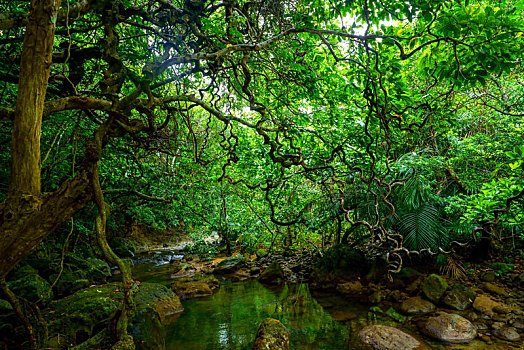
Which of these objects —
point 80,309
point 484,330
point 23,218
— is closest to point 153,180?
point 80,309

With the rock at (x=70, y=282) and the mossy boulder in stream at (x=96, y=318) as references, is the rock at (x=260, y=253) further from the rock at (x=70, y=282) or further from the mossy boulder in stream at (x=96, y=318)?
the mossy boulder in stream at (x=96, y=318)

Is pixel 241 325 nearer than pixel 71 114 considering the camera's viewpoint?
No

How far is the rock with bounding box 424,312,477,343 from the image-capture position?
4.68 metres

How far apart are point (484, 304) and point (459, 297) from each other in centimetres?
40

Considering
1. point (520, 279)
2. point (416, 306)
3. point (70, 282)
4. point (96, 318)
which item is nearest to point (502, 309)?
point (520, 279)

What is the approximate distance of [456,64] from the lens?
2.47 meters

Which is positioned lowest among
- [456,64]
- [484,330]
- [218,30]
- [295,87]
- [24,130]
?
[484,330]

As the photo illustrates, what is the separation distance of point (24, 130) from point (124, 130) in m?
0.91

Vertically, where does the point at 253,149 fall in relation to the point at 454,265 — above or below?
above

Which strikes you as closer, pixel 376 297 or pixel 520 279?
pixel 520 279

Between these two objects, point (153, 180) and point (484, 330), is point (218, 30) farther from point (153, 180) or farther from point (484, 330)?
point (484, 330)

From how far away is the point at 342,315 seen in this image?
596 cm

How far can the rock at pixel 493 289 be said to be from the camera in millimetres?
6051

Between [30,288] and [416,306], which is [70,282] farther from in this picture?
[416,306]
